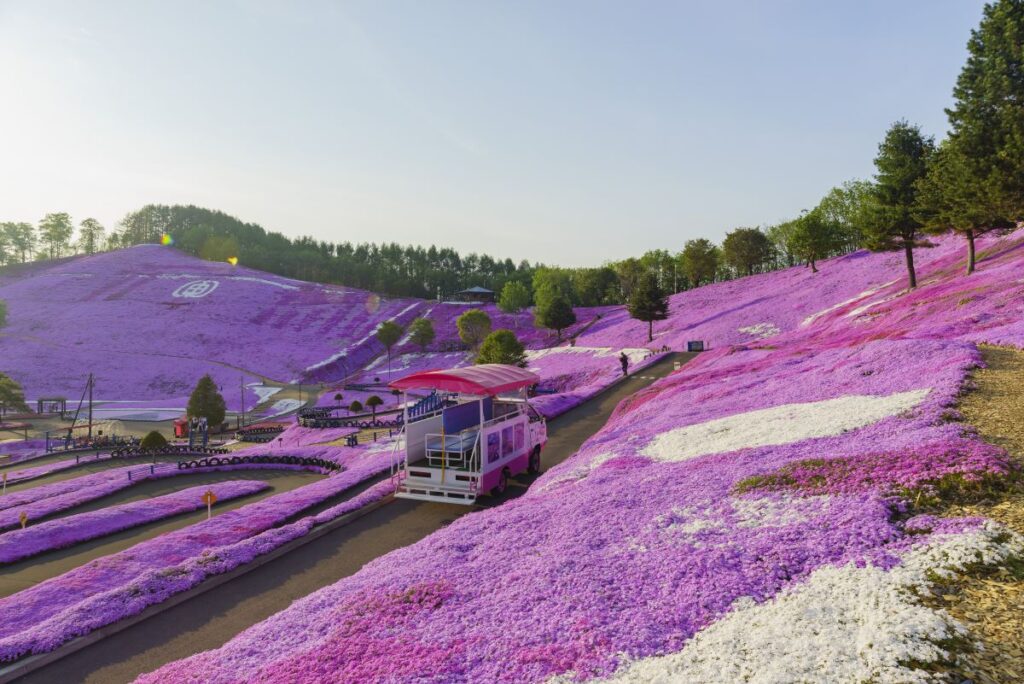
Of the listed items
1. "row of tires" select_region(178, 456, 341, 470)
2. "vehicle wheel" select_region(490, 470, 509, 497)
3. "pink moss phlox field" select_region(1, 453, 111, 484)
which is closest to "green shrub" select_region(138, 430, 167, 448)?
"pink moss phlox field" select_region(1, 453, 111, 484)

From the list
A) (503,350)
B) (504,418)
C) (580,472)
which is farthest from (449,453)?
(503,350)

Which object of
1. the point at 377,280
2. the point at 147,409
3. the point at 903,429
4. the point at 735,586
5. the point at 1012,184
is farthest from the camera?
the point at 377,280

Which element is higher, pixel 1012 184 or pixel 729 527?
pixel 1012 184

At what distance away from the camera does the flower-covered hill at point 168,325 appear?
89750 mm

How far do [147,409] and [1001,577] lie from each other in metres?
89.5

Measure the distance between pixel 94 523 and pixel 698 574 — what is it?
24.1 metres

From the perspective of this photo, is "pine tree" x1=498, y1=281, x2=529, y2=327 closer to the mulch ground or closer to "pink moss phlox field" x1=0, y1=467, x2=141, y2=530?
"pink moss phlox field" x1=0, y1=467, x2=141, y2=530

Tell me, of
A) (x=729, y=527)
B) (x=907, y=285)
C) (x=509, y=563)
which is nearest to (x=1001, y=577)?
(x=729, y=527)

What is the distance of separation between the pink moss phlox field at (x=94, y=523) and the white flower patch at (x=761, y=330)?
197 feet

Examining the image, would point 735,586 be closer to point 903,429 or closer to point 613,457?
point 903,429

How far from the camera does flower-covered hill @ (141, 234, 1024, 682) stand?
286 inches

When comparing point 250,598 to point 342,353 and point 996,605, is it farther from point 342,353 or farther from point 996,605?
point 342,353

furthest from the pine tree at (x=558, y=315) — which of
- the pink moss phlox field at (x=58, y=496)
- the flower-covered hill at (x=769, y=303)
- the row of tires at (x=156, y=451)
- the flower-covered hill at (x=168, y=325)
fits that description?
the pink moss phlox field at (x=58, y=496)

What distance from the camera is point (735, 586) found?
8773 mm
